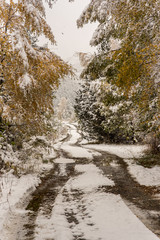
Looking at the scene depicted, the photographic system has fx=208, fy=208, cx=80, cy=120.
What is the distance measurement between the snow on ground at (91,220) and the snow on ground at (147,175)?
7.14ft

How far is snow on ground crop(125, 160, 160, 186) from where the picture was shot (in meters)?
7.48

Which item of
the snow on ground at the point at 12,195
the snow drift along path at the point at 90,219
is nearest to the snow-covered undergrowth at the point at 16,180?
the snow on ground at the point at 12,195

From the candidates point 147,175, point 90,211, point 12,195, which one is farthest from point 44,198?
point 147,175

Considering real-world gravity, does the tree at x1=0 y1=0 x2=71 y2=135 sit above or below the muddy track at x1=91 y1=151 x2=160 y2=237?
above

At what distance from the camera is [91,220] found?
14.1 feet

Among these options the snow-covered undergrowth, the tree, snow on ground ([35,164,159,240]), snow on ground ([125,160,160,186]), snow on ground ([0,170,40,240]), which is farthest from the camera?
snow on ground ([125,160,160,186])

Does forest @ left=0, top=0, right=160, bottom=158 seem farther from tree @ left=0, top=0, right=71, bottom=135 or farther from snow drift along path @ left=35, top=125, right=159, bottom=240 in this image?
snow drift along path @ left=35, top=125, right=159, bottom=240

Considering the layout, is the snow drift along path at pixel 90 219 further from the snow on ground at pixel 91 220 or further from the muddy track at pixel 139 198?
the muddy track at pixel 139 198

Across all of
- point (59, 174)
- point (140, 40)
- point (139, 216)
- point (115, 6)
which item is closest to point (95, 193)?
point (139, 216)

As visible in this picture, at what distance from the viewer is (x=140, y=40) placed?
6.07 meters

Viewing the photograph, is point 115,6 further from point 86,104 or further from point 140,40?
point 86,104

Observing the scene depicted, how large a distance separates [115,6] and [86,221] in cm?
563

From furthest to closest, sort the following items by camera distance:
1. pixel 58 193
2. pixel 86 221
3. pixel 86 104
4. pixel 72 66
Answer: pixel 86 104
pixel 72 66
pixel 58 193
pixel 86 221

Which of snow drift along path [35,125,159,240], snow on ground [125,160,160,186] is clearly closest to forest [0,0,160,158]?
snow on ground [125,160,160,186]
